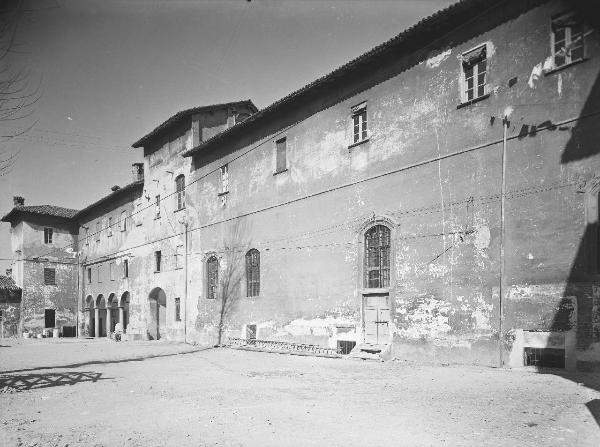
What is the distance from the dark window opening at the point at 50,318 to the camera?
36.8 m

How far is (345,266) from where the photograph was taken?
1534 cm

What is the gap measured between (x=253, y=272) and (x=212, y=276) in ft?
11.6

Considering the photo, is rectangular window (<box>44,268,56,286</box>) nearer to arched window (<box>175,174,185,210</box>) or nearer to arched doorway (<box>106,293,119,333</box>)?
arched doorway (<box>106,293,119,333</box>)

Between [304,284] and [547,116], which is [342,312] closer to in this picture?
[304,284]

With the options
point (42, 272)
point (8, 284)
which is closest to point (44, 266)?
point (42, 272)

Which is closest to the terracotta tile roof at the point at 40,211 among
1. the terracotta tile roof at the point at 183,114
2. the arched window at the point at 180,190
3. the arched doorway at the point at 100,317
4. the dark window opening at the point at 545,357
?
the arched doorway at the point at 100,317

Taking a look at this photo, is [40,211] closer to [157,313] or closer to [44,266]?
[44,266]

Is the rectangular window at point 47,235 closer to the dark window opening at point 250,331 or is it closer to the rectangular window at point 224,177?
the rectangular window at point 224,177

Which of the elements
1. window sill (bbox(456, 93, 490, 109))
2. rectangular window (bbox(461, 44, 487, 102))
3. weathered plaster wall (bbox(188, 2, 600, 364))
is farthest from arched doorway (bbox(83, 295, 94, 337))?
rectangular window (bbox(461, 44, 487, 102))

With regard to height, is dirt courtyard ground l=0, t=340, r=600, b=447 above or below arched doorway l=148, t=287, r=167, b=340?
above

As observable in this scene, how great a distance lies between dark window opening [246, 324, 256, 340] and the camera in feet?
63.0

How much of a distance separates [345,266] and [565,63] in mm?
8476

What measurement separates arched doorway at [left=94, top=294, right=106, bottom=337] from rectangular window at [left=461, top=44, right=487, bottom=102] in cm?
3125

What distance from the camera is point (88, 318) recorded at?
123 ft
